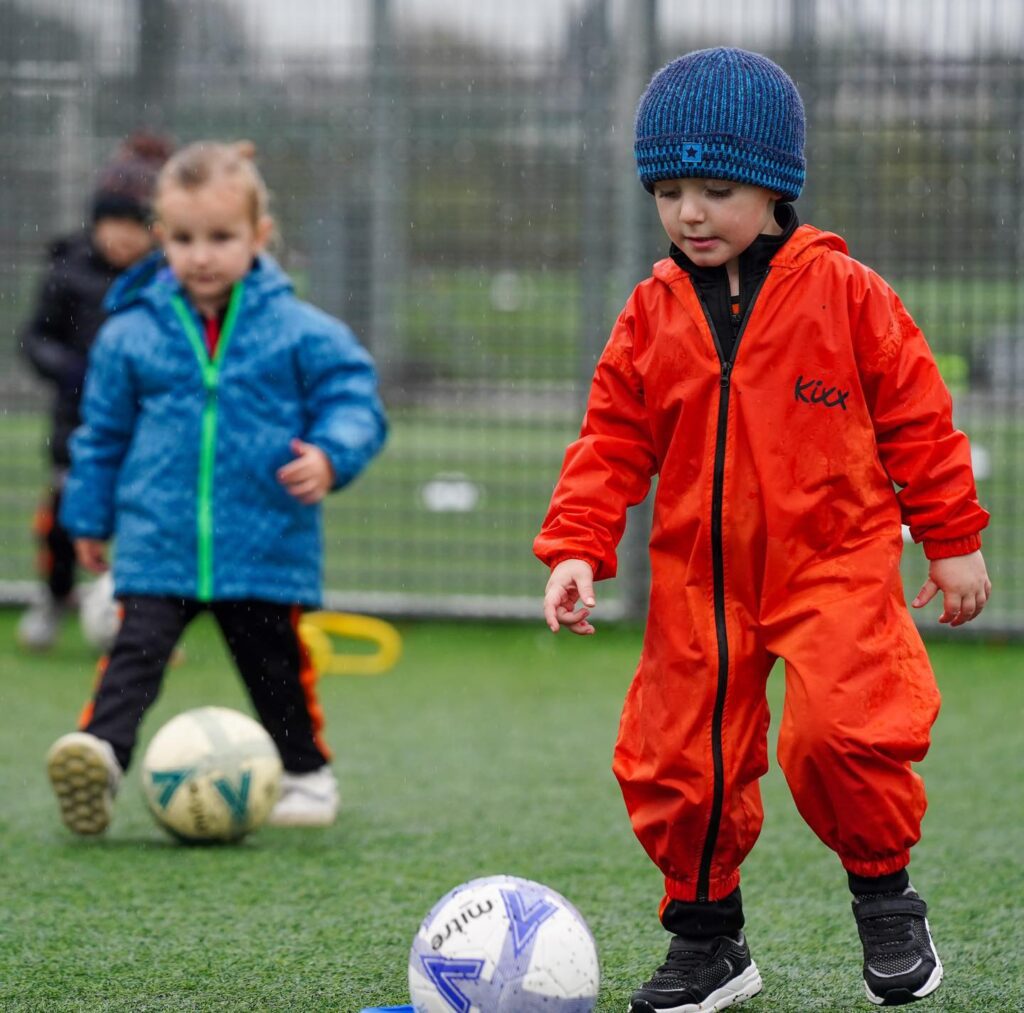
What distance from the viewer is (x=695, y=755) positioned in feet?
10.7

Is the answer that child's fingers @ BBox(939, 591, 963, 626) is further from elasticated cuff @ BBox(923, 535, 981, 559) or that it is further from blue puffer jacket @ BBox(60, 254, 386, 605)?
blue puffer jacket @ BBox(60, 254, 386, 605)

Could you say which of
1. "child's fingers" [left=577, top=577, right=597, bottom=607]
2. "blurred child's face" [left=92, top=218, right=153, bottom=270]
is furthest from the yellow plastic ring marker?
"child's fingers" [left=577, top=577, right=597, bottom=607]

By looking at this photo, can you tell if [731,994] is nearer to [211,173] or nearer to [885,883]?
[885,883]

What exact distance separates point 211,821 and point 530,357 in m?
4.20

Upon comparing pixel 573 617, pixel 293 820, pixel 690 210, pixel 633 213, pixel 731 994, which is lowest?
pixel 293 820

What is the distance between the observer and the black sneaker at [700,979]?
3289 mm

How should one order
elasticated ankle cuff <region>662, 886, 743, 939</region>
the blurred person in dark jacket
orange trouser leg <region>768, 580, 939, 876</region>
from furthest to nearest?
the blurred person in dark jacket → elasticated ankle cuff <region>662, 886, 743, 939</region> → orange trouser leg <region>768, 580, 939, 876</region>

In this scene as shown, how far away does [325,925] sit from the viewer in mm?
3896

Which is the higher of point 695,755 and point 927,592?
point 927,592

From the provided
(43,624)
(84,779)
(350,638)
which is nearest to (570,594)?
(84,779)

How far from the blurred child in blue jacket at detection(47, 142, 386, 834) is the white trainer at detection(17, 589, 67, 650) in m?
2.92

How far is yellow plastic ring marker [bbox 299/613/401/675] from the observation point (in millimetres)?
7297

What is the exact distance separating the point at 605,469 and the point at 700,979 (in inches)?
36.5

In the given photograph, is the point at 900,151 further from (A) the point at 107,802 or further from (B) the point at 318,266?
(A) the point at 107,802
